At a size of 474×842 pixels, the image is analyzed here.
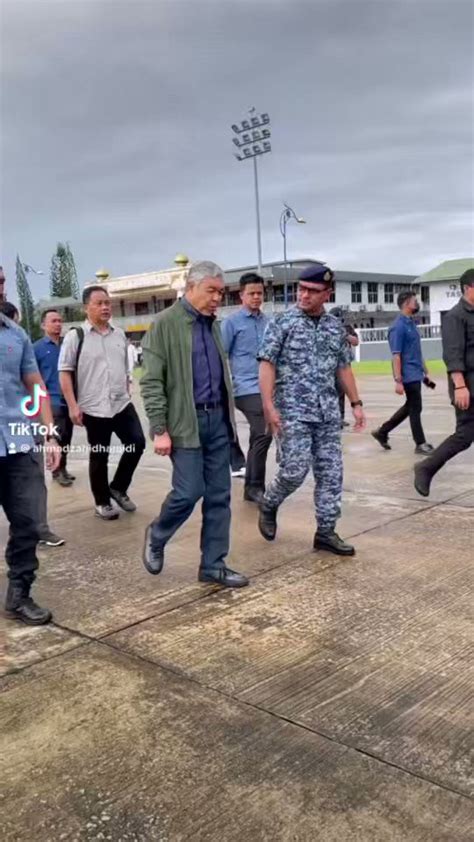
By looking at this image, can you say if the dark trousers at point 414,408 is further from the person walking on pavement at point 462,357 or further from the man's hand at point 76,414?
the man's hand at point 76,414

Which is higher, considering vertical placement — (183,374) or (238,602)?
(183,374)

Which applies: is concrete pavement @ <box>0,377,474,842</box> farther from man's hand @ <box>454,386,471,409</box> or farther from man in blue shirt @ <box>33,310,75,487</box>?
man in blue shirt @ <box>33,310,75,487</box>

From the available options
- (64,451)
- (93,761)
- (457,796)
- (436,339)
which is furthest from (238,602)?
(436,339)

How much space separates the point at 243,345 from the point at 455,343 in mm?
1764

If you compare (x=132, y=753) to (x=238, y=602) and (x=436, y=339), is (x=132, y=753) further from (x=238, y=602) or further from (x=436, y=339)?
(x=436, y=339)

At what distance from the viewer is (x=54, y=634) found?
3596 millimetres

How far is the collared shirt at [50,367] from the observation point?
7039mm

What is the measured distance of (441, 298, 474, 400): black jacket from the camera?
5570 millimetres

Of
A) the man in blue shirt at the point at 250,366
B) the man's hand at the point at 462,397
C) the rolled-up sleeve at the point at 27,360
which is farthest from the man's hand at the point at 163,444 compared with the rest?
the man's hand at the point at 462,397

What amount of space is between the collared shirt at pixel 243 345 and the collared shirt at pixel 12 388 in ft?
8.76

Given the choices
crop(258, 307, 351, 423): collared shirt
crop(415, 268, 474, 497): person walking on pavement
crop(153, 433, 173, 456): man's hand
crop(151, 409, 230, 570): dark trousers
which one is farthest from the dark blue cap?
crop(415, 268, 474, 497): person walking on pavement

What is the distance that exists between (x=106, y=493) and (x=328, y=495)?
6.73ft

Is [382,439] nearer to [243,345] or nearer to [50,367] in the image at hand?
[243,345]

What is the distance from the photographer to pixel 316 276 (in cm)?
444
